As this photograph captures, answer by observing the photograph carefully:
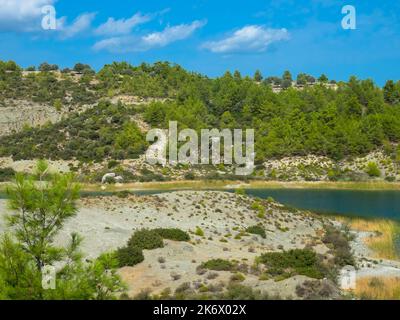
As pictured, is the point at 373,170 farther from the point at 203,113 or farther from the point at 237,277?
the point at 237,277

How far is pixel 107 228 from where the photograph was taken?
123ft

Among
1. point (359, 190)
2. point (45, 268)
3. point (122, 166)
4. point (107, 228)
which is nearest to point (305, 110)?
point (359, 190)

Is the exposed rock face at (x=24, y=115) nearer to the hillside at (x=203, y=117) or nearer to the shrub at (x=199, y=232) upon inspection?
the hillside at (x=203, y=117)

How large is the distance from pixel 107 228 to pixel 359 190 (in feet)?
188

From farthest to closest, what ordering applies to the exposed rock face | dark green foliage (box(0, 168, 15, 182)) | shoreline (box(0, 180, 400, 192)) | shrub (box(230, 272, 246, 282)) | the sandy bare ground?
the exposed rock face
dark green foliage (box(0, 168, 15, 182))
shoreline (box(0, 180, 400, 192))
the sandy bare ground
shrub (box(230, 272, 246, 282))

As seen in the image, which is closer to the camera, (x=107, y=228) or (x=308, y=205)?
(x=107, y=228)

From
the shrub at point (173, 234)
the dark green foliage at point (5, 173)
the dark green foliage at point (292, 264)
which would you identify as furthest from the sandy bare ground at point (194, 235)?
the dark green foliage at point (5, 173)

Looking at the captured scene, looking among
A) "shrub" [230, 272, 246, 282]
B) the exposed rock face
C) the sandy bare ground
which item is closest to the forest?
the exposed rock face

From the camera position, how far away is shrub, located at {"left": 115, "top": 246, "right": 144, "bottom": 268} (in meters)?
30.3

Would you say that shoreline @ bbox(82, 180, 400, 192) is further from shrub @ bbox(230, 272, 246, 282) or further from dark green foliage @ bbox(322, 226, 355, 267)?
shrub @ bbox(230, 272, 246, 282)

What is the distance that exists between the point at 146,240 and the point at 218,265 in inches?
277

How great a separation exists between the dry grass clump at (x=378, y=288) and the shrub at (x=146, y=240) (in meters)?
13.0

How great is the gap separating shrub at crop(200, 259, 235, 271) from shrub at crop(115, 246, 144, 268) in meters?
4.03

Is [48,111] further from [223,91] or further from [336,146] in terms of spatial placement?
[336,146]
